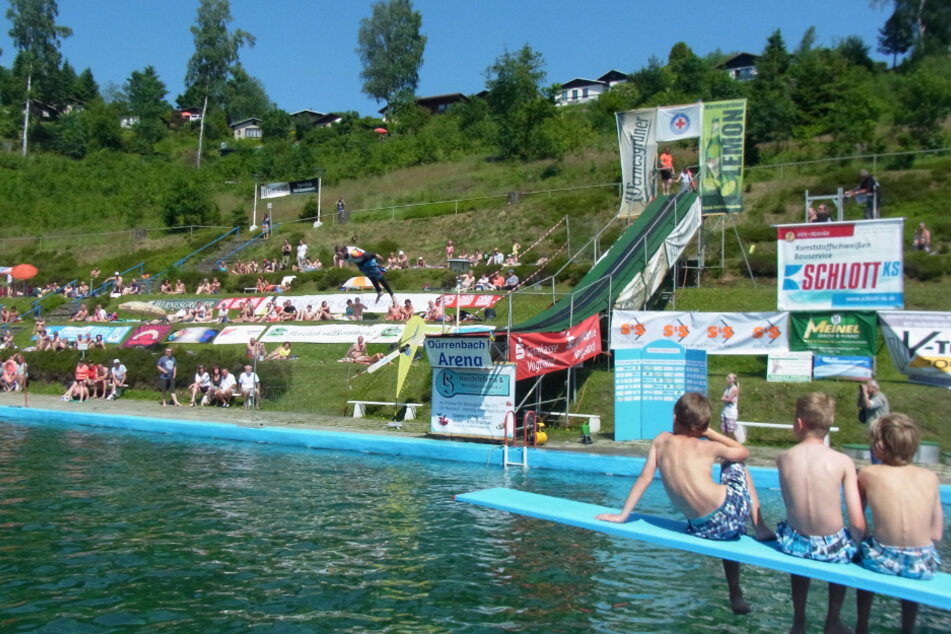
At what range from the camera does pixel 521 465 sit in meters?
15.8

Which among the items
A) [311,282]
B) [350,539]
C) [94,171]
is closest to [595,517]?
[350,539]

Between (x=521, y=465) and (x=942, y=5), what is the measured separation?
230ft

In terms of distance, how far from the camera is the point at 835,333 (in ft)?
59.7

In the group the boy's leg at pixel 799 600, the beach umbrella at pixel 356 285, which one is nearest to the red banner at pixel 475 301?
the beach umbrella at pixel 356 285

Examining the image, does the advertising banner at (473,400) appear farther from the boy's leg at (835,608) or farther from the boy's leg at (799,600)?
the boy's leg at (835,608)

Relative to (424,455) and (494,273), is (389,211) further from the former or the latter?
(424,455)

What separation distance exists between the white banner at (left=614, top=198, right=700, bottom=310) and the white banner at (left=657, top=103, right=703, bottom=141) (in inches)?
90.9

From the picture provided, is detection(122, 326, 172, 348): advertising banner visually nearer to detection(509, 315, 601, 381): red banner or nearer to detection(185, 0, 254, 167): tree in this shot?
detection(509, 315, 601, 381): red banner

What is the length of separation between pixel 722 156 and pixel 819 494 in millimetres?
20750

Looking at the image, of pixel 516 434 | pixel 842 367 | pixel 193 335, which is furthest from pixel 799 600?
pixel 193 335

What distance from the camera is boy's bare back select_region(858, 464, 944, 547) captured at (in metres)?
5.57

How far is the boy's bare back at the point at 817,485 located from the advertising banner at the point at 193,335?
2607cm

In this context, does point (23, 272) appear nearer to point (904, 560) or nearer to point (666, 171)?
point (666, 171)

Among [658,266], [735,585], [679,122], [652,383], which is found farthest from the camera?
[679,122]
